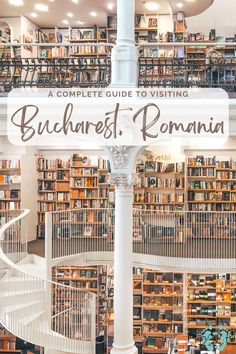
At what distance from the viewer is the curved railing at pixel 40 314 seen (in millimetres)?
5758

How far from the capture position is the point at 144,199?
343 inches

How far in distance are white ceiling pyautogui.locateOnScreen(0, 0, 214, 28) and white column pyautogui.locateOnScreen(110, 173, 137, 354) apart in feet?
15.1

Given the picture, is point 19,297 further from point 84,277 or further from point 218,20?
point 218,20

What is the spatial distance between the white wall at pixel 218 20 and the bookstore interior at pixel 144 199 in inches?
0.9

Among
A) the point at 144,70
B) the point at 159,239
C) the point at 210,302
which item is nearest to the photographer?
the point at 144,70

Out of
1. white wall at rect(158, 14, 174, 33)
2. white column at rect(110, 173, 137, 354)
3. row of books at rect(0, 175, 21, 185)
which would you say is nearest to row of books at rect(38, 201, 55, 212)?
row of books at rect(0, 175, 21, 185)

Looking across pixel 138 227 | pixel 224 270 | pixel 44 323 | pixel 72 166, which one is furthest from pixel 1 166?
pixel 224 270

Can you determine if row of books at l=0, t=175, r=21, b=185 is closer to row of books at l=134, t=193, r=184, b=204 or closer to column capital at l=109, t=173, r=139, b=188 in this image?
row of books at l=134, t=193, r=184, b=204

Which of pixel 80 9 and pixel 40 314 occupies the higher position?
pixel 80 9

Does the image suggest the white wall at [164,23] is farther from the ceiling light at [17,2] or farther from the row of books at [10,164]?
the row of books at [10,164]

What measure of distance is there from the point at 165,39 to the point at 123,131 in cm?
426

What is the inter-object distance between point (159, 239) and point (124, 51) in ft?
10.8

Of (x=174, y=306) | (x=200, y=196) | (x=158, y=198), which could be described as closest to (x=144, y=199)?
(x=158, y=198)

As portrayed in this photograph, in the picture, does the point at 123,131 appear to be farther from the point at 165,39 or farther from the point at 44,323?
the point at 165,39
